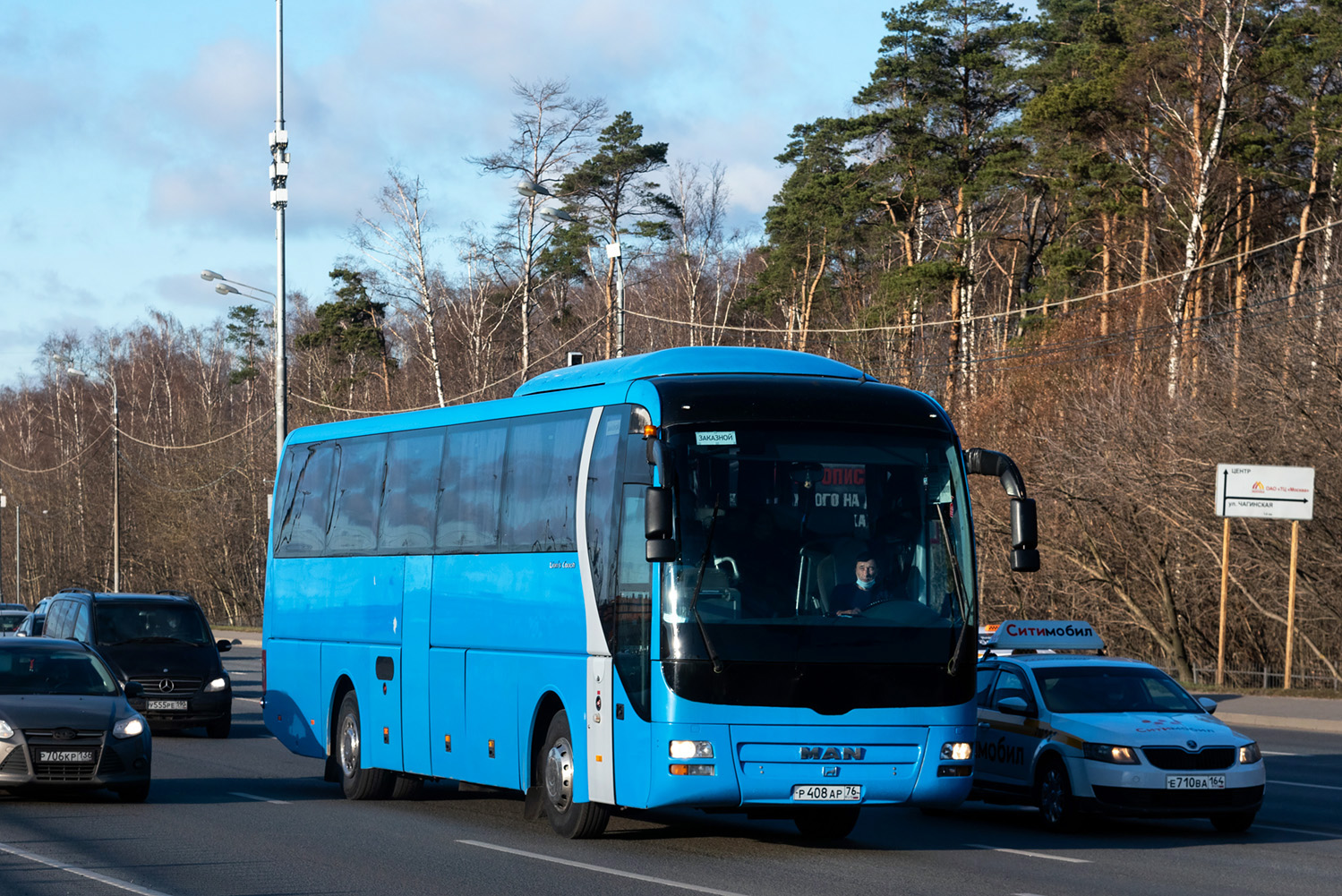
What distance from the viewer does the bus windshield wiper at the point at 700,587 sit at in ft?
36.1

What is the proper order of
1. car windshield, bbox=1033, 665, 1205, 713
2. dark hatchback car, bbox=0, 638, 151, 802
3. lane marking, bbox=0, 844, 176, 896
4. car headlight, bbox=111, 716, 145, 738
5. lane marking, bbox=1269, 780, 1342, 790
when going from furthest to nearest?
lane marking, bbox=1269, 780, 1342, 790
car headlight, bbox=111, 716, 145, 738
dark hatchback car, bbox=0, 638, 151, 802
car windshield, bbox=1033, 665, 1205, 713
lane marking, bbox=0, 844, 176, 896

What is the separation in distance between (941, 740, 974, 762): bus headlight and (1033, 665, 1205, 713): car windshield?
7.98ft

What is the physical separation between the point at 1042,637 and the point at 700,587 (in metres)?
7.24

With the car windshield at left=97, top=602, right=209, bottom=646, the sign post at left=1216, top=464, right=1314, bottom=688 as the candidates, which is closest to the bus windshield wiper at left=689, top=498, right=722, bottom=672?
the car windshield at left=97, top=602, right=209, bottom=646

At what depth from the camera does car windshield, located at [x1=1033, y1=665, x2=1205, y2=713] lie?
13.8 m

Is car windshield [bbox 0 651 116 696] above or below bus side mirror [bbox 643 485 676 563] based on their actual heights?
below

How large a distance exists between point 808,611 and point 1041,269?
4806 cm

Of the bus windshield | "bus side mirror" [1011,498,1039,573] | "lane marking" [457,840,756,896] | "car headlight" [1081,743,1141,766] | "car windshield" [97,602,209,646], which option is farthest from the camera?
"car windshield" [97,602,209,646]

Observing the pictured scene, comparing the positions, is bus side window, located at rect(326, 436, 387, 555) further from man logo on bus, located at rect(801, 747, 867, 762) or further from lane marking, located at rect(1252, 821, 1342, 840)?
lane marking, located at rect(1252, 821, 1342, 840)

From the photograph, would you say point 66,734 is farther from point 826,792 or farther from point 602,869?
point 826,792

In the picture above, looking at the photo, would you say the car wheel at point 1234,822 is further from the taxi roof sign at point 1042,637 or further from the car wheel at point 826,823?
the taxi roof sign at point 1042,637

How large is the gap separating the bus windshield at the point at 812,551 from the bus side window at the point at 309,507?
6924mm

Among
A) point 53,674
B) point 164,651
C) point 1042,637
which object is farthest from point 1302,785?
point 164,651

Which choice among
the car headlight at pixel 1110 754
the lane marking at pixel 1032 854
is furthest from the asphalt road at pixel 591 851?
the car headlight at pixel 1110 754
